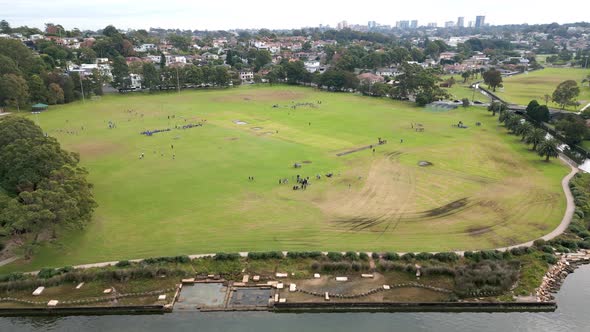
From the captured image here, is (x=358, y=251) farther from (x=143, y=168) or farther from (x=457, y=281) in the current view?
(x=143, y=168)

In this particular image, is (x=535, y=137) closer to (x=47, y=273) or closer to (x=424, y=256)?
(x=424, y=256)

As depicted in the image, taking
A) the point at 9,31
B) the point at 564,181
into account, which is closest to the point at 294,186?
the point at 564,181

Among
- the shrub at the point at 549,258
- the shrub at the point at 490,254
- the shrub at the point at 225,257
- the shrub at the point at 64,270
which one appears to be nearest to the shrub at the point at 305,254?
the shrub at the point at 225,257

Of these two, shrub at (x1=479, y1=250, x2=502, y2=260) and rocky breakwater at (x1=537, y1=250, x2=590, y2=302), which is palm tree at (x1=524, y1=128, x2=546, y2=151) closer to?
rocky breakwater at (x1=537, y1=250, x2=590, y2=302)

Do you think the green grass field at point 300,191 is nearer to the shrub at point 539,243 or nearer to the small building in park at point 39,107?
the shrub at point 539,243

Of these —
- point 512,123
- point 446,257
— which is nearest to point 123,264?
point 446,257
